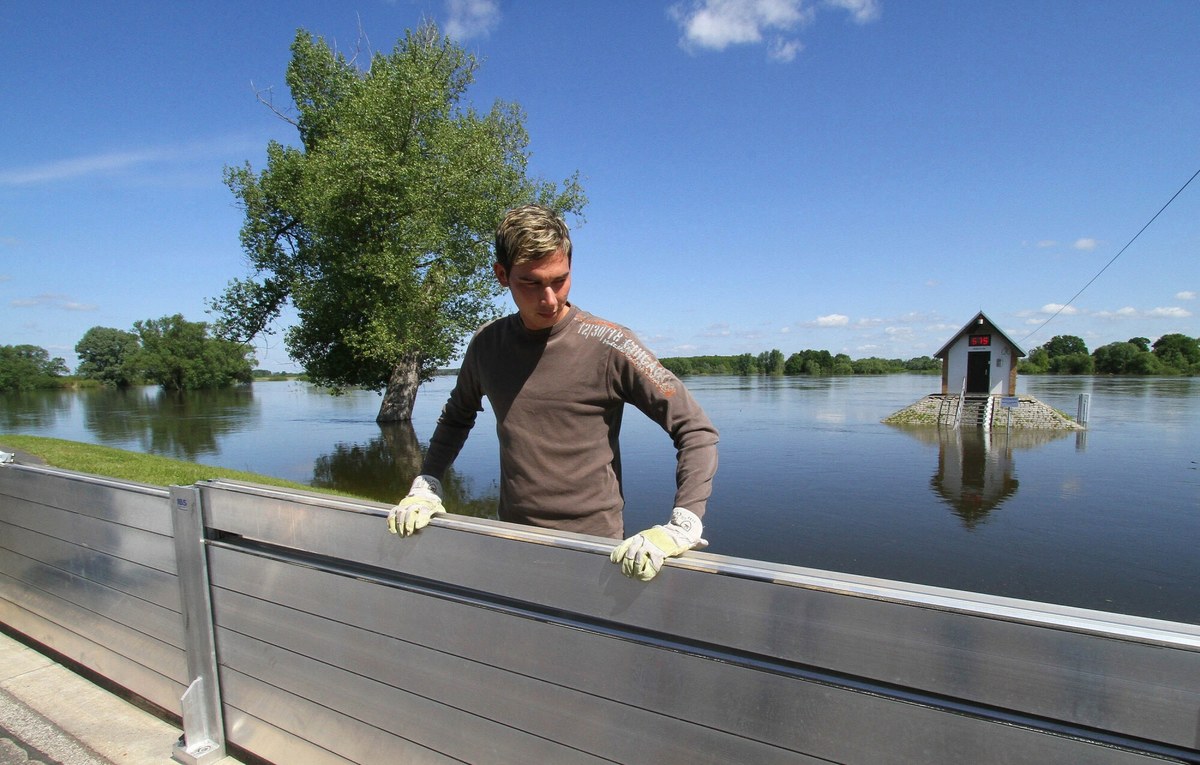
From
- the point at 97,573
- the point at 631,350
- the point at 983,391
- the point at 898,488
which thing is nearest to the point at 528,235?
the point at 631,350

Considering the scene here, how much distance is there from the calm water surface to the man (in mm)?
7470

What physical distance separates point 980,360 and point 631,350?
123ft

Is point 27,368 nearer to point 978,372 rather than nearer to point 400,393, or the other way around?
point 400,393

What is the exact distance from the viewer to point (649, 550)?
1428 mm

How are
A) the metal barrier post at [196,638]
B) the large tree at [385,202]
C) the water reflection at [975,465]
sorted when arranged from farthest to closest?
1. the large tree at [385,202]
2. the water reflection at [975,465]
3. the metal barrier post at [196,638]

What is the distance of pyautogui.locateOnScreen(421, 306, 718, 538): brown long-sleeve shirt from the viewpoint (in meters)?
2.09

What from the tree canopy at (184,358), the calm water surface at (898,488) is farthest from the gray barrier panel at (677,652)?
the tree canopy at (184,358)

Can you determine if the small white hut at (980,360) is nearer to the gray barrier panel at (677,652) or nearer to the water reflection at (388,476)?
the water reflection at (388,476)

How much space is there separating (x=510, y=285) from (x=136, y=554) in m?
2.16

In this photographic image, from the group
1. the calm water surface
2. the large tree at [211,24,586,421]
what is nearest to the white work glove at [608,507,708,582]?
the calm water surface

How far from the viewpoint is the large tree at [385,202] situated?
825 inches

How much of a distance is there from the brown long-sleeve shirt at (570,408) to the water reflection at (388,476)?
8.58 metres

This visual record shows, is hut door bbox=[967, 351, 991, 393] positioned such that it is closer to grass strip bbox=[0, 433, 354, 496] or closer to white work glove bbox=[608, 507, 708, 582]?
grass strip bbox=[0, 433, 354, 496]

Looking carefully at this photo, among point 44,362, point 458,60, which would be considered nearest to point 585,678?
point 458,60
